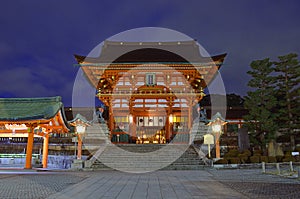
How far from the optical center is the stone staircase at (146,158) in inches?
638

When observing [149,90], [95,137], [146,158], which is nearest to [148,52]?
[149,90]

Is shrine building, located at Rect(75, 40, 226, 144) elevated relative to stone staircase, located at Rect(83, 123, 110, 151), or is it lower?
elevated

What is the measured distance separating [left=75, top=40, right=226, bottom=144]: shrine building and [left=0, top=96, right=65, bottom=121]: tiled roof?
24.3 ft

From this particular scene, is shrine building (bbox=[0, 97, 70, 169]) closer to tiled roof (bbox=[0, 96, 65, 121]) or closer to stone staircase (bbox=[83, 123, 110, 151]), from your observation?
tiled roof (bbox=[0, 96, 65, 121])

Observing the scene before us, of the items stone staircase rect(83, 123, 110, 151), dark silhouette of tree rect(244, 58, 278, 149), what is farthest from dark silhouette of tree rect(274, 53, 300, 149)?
stone staircase rect(83, 123, 110, 151)

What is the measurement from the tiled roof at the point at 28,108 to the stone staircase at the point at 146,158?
4.34 meters

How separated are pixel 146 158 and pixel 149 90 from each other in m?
8.93

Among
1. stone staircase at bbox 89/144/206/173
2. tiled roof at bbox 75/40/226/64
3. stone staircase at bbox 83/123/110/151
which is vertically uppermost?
tiled roof at bbox 75/40/226/64

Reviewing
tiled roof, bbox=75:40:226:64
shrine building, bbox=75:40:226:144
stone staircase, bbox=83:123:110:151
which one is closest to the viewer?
stone staircase, bbox=83:123:110:151

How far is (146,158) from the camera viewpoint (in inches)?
682

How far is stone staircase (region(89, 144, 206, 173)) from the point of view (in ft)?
53.2

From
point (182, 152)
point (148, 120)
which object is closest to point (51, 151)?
point (148, 120)

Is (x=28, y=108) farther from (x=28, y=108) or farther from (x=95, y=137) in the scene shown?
(x=95, y=137)

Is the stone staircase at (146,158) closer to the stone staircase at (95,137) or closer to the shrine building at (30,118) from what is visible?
the stone staircase at (95,137)
